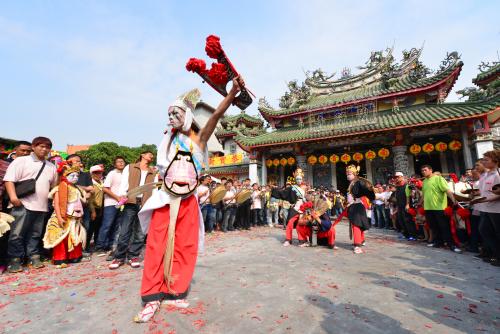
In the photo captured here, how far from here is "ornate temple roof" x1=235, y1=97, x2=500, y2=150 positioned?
10.2 meters

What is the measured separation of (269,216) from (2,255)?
8.38 m

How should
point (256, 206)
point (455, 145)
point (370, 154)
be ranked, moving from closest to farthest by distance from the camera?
1. point (256, 206)
2. point (455, 145)
3. point (370, 154)

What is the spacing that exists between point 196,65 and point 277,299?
2516 mm

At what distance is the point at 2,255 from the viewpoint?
4000 millimetres

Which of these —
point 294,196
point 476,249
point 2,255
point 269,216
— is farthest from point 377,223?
Result: point 2,255

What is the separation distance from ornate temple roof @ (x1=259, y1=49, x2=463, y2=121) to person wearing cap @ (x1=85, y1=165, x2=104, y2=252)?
41.6ft

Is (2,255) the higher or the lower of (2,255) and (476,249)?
the higher

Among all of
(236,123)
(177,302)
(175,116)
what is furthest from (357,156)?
(236,123)

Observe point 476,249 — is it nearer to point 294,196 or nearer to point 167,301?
point 294,196

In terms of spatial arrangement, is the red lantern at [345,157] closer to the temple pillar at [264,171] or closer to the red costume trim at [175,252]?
the temple pillar at [264,171]

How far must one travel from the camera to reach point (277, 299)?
2.48 m

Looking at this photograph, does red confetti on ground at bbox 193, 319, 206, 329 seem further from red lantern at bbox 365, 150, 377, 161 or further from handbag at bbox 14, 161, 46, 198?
red lantern at bbox 365, 150, 377, 161

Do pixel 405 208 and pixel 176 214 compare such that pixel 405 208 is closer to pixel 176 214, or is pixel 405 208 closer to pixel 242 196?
pixel 242 196

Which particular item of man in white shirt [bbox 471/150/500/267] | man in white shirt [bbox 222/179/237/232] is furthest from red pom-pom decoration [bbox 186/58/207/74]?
man in white shirt [bbox 222/179/237/232]
